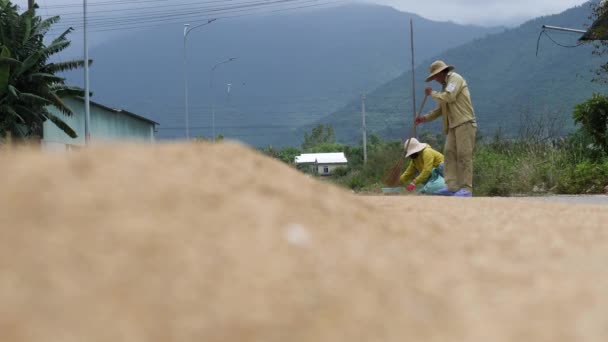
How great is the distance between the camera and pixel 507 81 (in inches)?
5197

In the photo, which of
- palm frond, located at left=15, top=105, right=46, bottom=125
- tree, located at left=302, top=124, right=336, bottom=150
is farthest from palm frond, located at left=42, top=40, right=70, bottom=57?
tree, located at left=302, top=124, right=336, bottom=150

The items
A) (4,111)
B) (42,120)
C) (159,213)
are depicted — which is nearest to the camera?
(159,213)

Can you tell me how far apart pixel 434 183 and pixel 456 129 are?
1.17 metres

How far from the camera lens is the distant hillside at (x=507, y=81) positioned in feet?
316

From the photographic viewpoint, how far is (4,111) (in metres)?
24.9

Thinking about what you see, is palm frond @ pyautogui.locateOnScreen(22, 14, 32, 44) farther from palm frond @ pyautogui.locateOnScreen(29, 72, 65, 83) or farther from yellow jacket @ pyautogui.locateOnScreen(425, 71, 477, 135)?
yellow jacket @ pyautogui.locateOnScreen(425, 71, 477, 135)

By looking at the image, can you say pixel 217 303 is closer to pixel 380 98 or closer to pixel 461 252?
pixel 461 252

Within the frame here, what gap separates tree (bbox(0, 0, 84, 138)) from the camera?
82.2 feet

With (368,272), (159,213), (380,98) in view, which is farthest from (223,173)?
(380,98)

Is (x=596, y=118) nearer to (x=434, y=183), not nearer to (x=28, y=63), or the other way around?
(x=434, y=183)

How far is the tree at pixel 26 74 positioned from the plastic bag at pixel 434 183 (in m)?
17.5

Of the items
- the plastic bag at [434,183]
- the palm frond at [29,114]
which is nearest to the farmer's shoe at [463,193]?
the plastic bag at [434,183]

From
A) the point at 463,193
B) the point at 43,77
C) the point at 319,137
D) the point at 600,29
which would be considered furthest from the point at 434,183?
the point at 319,137

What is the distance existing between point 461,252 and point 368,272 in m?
0.37
